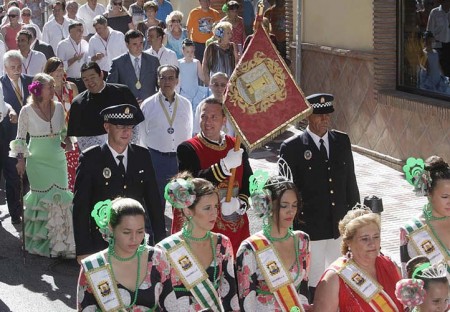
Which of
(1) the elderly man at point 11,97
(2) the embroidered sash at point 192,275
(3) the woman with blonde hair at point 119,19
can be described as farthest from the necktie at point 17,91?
(2) the embroidered sash at point 192,275

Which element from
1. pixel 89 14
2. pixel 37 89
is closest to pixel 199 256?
pixel 37 89

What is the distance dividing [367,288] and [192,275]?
109 cm

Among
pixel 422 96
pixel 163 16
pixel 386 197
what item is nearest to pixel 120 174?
pixel 386 197

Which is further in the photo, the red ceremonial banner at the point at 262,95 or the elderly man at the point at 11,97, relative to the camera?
the elderly man at the point at 11,97

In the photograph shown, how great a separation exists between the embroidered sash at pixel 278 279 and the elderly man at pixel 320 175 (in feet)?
5.86

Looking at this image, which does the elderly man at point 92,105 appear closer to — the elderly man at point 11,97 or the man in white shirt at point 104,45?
the elderly man at point 11,97

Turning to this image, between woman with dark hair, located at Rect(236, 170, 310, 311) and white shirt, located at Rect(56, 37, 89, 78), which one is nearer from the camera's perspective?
woman with dark hair, located at Rect(236, 170, 310, 311)

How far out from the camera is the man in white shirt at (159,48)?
15359mm

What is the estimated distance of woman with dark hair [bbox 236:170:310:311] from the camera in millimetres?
7160

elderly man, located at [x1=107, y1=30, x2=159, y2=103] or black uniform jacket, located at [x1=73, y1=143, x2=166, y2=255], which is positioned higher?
A: elderly man, located at [x1=107, y1=30, x2=159, y2=103]

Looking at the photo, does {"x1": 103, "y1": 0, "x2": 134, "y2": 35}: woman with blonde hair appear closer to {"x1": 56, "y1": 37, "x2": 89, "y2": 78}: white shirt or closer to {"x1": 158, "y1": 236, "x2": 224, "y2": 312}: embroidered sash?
{"x1": 56, "y1": 37, "x2": 89, "y2": 78}: white shirt

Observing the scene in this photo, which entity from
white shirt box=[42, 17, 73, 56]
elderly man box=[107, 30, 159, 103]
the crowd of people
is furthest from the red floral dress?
white shirt box=[42, 17, 73, 56]

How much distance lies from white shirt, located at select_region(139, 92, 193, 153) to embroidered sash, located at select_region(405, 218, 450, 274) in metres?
4.19

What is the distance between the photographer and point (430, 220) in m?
7.82
